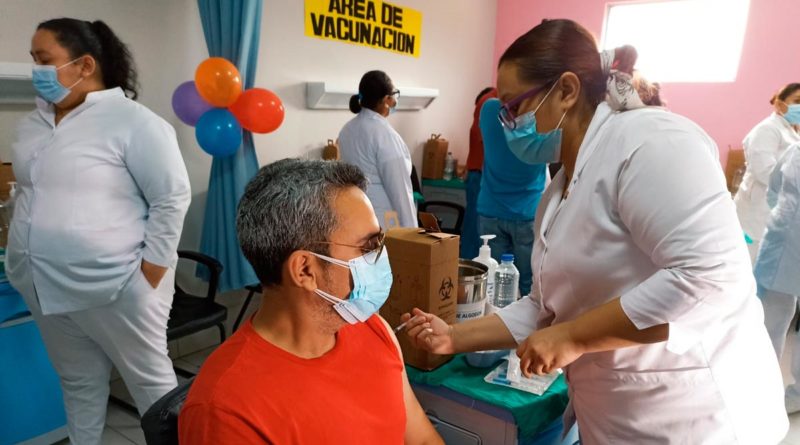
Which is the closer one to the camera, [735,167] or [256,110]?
[256,110]

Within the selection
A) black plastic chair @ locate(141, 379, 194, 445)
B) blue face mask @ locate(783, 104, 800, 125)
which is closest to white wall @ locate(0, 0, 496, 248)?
black plastic chair @ locate(141, 379, 194, 445)

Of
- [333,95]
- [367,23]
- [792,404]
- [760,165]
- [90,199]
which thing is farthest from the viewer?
[367,23]

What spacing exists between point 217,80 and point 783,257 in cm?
285

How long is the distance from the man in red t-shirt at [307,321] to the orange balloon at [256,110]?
1743 mm

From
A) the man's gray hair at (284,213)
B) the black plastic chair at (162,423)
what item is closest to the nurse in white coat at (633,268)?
the man's gray hair at (284,213)

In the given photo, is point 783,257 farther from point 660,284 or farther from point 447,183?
point 447,183

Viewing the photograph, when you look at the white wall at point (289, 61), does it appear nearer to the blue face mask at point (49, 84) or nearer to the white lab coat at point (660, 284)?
the blue face mask at point (49, 84)

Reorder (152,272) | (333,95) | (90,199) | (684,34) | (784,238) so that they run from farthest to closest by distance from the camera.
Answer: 1. (684,34)
2. (333,95)
3. (784,238)
4. (152,272)
5. (90,199)

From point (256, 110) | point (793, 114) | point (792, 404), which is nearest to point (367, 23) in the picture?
point (256, 110)

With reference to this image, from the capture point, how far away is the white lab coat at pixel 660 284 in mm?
831

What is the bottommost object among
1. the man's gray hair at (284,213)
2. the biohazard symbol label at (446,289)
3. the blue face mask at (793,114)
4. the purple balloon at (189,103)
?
the biohazard symbol label at (446,289)

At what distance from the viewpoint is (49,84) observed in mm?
1598

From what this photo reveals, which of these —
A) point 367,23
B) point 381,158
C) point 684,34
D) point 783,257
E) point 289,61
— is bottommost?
point 783,257

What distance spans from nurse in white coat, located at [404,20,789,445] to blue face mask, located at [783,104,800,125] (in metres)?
2.73
